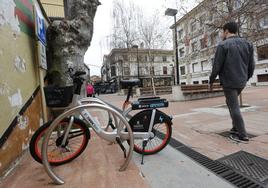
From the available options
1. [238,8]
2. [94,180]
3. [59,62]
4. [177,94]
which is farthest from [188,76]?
[94,180]

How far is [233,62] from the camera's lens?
334cm

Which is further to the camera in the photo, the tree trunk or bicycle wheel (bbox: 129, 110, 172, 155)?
the tree trunk

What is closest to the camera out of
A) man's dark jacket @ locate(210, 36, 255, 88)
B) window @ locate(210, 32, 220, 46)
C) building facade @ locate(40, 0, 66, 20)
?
man's dark jacket @ locate(210, 36, 255, 88)

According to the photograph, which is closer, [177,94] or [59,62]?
[59,62]

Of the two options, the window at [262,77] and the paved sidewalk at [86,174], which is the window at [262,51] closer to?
the window at [262,77]

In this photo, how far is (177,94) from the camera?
10758 mm

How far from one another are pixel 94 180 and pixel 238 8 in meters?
6.71

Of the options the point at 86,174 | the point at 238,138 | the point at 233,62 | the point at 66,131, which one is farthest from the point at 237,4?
the point at 86,174

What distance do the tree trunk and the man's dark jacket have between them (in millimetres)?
3006

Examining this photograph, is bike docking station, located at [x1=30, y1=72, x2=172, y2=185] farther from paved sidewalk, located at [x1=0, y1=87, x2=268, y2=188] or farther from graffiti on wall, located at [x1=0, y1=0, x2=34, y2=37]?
graffiti on wall, located at [x1=0, y1=0, x2=34, y2=37]

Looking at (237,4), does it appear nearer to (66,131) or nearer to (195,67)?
(66,131)

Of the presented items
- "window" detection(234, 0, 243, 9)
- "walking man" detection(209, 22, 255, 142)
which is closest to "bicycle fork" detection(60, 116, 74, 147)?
"walking man" detection(209, 22, 255, 142)

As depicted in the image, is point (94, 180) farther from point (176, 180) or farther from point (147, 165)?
point (176, 180)

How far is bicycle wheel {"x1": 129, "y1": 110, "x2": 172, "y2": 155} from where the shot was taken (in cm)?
291
